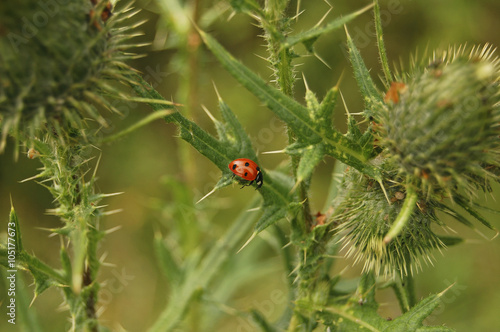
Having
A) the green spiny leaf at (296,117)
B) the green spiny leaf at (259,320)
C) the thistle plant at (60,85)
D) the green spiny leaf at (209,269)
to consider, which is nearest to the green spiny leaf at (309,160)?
the green spiny leaf at (296,117)

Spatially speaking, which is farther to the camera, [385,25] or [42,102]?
[385,25]

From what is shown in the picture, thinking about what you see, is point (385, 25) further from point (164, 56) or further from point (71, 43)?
point (71, 43)

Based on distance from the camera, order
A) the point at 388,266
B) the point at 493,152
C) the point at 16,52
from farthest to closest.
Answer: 1. the point at 388,266
2. the point at 493,152
3. the point at 16,52

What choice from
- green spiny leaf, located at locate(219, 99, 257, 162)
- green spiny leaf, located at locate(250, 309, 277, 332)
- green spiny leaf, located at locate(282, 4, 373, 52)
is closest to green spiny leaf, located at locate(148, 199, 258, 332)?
Answer: green spiny leaf, located at locate(250, 309, 277, 332)

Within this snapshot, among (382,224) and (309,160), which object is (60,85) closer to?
(309,160)

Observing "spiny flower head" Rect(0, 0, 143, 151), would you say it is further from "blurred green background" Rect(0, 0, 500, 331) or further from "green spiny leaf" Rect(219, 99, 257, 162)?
"blurred green background" Rect(0, 0, 500, 331)

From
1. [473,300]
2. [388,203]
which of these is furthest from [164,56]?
[473,300]

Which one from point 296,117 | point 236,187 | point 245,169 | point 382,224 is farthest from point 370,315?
point 236,187
